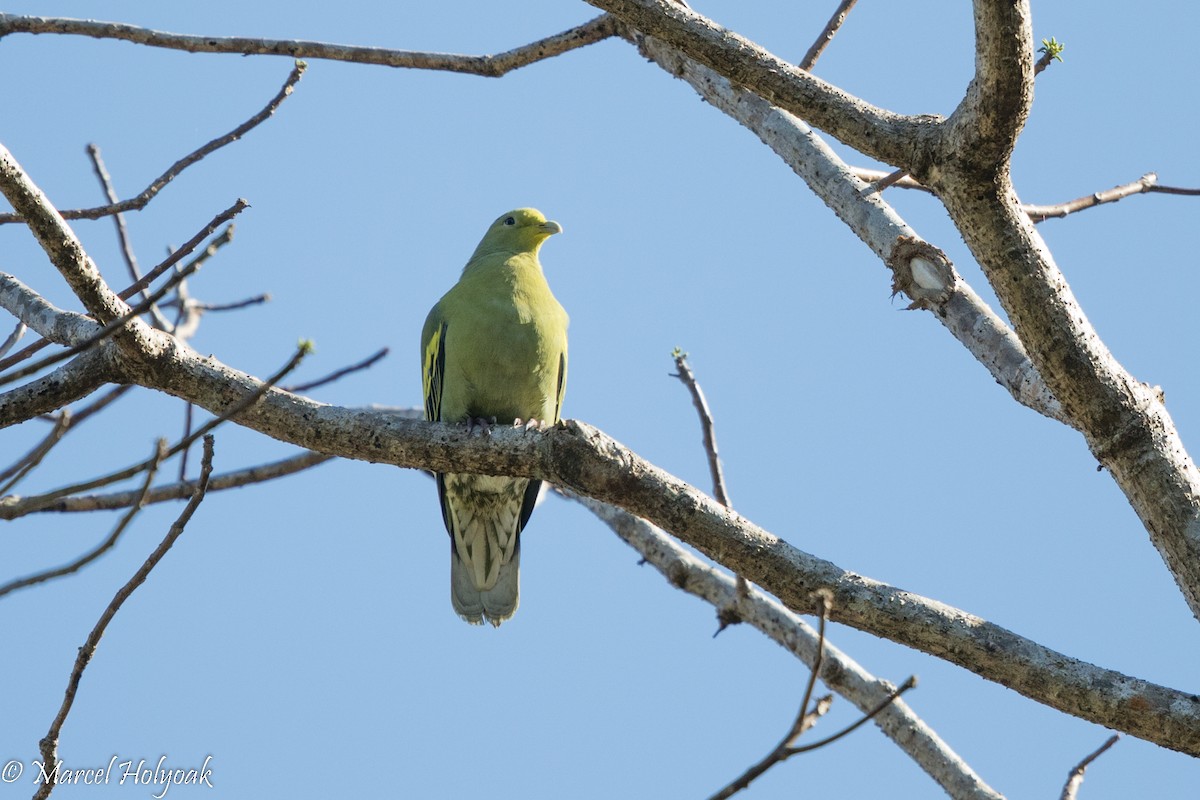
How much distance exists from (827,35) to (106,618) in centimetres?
365

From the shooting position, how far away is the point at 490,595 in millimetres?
6180

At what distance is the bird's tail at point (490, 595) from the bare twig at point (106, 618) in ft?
11.6

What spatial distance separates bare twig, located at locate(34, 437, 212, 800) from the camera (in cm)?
249

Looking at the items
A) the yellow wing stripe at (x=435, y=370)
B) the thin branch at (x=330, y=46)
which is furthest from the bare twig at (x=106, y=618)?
the yellow wing stripe at (x=435, y=370)

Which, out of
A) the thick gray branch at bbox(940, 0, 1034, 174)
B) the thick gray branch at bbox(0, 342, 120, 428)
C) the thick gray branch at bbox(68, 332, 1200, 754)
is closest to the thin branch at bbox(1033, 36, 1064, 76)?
the thick gray branch at bbox(940, 0, 1034, 174)

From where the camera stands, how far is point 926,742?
4.81 m

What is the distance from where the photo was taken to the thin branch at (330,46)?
15.7 feet

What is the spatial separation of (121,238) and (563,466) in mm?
2842


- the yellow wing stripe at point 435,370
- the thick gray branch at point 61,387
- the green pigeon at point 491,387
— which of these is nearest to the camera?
the thick gray branch at point 61,387

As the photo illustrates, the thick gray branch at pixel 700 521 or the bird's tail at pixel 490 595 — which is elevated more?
the bird's tail at pixel 490 595

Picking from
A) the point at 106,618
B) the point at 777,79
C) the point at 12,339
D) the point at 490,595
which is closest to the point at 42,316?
the point at 12,339

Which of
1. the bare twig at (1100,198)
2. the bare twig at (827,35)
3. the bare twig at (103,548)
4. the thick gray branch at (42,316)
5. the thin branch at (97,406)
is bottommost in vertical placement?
the bare twig at (103,548)

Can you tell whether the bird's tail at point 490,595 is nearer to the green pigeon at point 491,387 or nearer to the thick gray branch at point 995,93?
the green pigeon at point 491,387

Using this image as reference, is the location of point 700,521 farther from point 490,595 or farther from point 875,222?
point 490,595
